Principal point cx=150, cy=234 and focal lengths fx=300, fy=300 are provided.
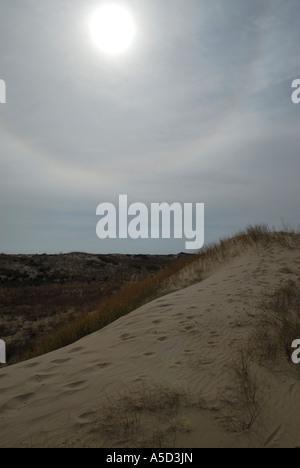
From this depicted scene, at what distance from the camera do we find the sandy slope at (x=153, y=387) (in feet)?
9.17

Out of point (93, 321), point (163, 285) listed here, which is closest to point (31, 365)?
point (93, 321)

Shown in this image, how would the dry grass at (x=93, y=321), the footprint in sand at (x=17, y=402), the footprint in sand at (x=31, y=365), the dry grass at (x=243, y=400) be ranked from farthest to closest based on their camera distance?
the dry grass at (x=93, y=321), the footprint in sand at (x=31, y=365), the footprint in sand at (x=17, y=402), the dry grass at (x=243, y=400)

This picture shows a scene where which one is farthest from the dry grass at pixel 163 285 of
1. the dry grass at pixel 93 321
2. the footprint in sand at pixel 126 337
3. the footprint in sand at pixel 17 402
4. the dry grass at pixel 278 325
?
the dry grass at pixel 278 325

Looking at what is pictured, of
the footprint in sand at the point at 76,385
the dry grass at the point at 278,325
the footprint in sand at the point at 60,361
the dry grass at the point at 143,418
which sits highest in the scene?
the dry grass at the point at 278,325

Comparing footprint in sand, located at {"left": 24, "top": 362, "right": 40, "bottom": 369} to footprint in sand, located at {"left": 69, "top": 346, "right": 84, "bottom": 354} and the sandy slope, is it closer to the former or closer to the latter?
the sandy slope

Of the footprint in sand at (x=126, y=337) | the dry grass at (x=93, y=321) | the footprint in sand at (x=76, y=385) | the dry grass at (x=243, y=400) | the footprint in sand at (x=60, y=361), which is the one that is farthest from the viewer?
the dry grass at (x=93, y=321)

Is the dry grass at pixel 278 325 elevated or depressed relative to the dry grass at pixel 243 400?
elevated

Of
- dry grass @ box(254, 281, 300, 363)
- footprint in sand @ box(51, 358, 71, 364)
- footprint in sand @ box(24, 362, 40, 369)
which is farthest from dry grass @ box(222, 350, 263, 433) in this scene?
footprint in sand @ box(24, 362, 40, 369)

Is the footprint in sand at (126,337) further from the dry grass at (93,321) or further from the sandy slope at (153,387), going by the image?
the dry grass at (93,321)

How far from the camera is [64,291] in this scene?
812 inches

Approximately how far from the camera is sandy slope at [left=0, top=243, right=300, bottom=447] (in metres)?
2.79

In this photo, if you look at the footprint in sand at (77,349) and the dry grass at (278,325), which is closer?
the dry grass at (278,325)

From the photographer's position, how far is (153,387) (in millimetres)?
3561

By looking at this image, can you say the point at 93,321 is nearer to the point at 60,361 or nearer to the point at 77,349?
the point at 77,349
